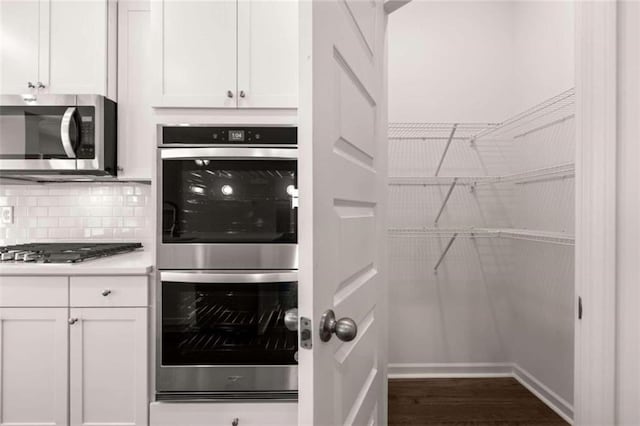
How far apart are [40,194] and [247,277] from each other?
5.14 feet

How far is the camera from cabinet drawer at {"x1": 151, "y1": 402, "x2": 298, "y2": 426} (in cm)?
171

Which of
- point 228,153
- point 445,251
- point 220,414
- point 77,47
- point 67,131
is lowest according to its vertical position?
point 220,414

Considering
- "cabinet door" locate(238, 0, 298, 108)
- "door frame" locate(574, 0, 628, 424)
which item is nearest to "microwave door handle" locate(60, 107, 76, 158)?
"cabinet door" locate(238, 0, 298, 108)

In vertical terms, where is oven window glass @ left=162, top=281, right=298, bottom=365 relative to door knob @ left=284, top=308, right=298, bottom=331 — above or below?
below

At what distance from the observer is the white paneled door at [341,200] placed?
27.5 inches

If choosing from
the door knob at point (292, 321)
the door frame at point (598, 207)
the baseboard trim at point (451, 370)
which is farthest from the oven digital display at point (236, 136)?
the baseboard trim at point (451, 370)

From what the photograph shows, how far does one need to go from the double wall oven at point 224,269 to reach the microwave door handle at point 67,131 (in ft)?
1.85

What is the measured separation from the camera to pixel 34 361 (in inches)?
67.4

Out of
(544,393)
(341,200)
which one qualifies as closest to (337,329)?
(341,200)

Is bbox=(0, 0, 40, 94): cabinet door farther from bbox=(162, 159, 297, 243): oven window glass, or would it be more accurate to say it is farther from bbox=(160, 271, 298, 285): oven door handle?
bbox=(160, 271, 298, 285): oven door handle

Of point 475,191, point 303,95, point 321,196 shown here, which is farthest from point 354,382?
point 475,191

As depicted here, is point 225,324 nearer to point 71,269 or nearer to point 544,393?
point 71,269

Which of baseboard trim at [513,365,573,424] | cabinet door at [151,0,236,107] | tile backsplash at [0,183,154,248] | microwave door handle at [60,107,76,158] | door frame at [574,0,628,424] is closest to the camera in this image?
door frame at [574,0,628,424]

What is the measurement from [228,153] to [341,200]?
99 centimetres
